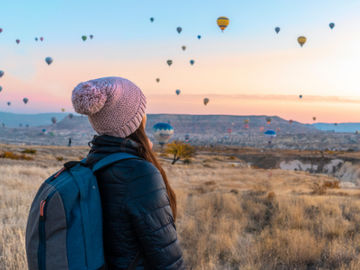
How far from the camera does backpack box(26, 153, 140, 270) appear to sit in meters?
1.48

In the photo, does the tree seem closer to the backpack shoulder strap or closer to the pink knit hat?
the pink knit hat

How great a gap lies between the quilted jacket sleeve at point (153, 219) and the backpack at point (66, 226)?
18 centimetres

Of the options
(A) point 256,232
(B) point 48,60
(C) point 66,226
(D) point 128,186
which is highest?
(B) point 48,60

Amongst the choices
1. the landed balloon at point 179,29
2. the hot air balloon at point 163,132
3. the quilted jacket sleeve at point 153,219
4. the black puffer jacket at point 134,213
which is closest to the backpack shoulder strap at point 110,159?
the black puffer jacket at point 134,213

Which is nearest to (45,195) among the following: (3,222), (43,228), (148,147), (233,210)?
(43,228)

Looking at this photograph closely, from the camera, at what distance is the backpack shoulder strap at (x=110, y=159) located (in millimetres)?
1632

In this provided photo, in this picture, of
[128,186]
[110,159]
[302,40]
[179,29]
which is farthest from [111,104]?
[179,29]

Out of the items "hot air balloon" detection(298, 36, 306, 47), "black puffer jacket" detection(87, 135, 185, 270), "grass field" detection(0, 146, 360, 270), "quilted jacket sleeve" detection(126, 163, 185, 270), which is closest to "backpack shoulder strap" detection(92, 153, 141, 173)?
"black puffer jacket" detection(87, 135, 185, 270)

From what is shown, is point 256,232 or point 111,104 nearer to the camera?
point 111,104

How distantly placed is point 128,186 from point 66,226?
34 cm

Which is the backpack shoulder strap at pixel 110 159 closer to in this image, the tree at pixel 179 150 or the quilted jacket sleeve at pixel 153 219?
the quilted jacket sleeve at pixel 153 219

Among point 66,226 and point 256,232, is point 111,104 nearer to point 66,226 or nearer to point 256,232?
point 66,226

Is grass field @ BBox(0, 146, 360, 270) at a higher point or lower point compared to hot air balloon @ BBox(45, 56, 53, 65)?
lower

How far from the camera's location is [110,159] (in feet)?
5.41
